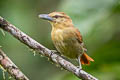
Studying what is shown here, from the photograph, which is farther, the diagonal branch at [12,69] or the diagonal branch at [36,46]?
the diagonal branch at [36,46]

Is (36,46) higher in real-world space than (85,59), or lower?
lower

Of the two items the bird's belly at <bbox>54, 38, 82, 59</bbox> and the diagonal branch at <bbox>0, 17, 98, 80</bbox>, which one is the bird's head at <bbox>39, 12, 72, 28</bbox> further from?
the diagonal branch at <bbox>0, 17, 98, 80</bbox>

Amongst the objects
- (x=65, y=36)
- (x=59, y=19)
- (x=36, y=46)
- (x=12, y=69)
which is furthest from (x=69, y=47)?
(x=12, y=69)

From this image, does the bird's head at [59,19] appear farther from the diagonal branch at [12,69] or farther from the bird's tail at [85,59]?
the diagonal branch at [12,69]

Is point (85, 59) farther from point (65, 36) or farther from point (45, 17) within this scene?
point (45, 17)

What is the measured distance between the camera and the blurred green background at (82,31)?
4.70 meters

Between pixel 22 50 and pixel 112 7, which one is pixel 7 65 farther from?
pixel 22 50

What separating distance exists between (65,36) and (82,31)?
0.71ft

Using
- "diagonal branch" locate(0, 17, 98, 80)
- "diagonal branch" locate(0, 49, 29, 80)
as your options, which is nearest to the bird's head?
"diagonal branch" locate(0, 17, 98, 80)

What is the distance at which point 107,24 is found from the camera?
5613mm

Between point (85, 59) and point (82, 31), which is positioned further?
point (85, 59)

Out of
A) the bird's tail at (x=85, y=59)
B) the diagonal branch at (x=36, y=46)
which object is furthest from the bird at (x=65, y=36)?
the diagonal branch at (x=36, y=46)

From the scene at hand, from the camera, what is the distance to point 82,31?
4543mm

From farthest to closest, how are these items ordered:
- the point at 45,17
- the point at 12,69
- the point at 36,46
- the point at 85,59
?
the point at 85,59 < the point at 45,17 < the point at 36,46 < the point at 12,69
